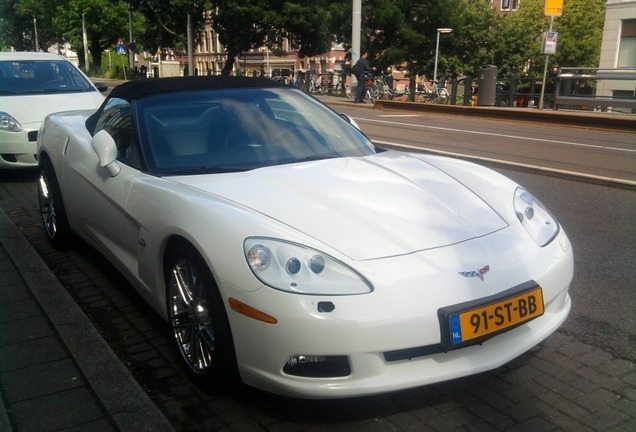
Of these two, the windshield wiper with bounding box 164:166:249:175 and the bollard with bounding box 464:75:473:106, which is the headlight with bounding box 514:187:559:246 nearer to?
the windshield wiper with bounding box 164:166:249:175

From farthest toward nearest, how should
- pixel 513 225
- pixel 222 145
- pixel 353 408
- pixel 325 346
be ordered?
pixel 222 145, pixel 513 225, pixel 353 408, pixel 325 346

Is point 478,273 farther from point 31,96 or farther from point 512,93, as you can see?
point 512,93

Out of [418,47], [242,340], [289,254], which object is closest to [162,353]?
[242,340]

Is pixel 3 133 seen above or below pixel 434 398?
above

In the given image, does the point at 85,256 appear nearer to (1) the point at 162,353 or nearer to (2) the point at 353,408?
(1) the point at 162,353

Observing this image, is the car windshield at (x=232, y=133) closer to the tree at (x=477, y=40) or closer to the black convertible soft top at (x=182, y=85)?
the black convertible soft top at (x=182, y=85)

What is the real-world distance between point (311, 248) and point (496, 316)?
0.81m

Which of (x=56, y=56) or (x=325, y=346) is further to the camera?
(x=56, y=56)

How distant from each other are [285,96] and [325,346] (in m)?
2.35

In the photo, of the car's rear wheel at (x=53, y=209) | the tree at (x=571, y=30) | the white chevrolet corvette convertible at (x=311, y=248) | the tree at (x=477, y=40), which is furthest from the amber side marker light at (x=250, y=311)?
the tree at (x=571, y=30)

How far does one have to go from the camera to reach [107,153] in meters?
3.88

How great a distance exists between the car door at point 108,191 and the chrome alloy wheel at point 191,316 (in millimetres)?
554

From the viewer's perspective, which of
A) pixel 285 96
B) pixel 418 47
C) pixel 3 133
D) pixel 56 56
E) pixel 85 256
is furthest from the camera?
pixel 418 47

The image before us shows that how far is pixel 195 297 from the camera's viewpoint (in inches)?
119
